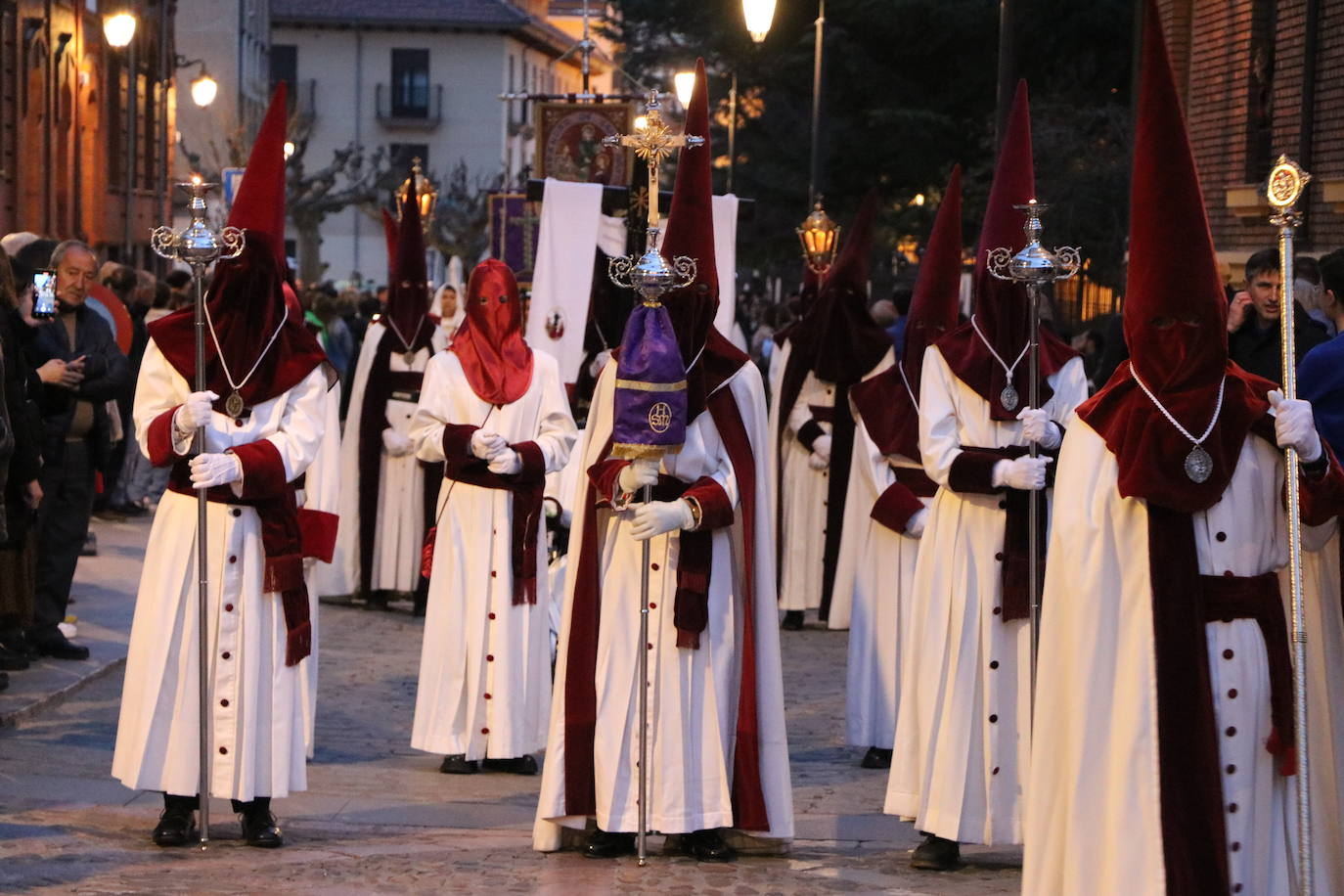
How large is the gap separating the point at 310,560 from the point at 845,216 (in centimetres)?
2685

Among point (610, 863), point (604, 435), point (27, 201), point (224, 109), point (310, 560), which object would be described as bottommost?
point (610, 863)

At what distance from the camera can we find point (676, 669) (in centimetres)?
789

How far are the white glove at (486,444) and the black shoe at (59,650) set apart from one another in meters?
3.25

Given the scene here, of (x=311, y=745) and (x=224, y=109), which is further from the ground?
(x=224, y=109)

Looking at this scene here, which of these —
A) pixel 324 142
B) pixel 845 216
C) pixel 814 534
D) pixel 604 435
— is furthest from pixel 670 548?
pixel 324 142

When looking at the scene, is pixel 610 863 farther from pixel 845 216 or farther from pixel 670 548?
pixel 845 216

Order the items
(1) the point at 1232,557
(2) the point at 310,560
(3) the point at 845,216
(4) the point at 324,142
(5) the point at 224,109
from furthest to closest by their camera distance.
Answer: (4) the point at 324,142, (5) the point at 224,109, (3) the point at 845,216, (2) the point at 310,560, (1) the point at 1232,557

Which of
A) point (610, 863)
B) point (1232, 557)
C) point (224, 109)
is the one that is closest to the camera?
point (1232, 557)

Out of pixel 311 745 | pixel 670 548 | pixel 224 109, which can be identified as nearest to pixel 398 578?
pixel 311 745

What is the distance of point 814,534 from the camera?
49.6ft

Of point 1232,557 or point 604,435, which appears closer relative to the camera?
point 1232,557

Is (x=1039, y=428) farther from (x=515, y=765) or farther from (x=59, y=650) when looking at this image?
(x=59, y=650)

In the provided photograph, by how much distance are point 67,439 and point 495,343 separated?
319 centimetres

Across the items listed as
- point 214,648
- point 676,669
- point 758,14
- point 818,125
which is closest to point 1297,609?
point 676,669
